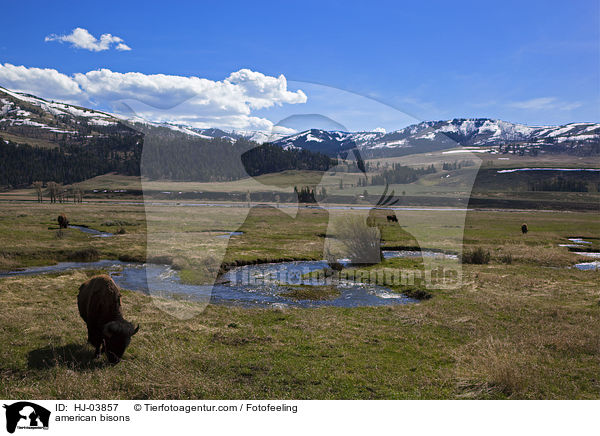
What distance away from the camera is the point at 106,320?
1179 cm

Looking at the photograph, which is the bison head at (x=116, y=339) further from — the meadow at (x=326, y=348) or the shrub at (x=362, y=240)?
the shrub at (x=362, y=240)

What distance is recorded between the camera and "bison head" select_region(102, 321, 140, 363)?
11.1 metres

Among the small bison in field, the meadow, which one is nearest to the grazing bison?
the meadow

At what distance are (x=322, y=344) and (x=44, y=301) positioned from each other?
1586 cm

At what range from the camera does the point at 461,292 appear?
922 inches

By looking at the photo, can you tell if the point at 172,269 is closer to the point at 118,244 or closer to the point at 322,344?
the point at 118,244

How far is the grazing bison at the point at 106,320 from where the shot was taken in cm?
1116

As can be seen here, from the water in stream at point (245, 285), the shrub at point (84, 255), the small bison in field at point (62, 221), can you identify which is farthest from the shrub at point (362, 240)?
the small bison in field at point (62, 221)

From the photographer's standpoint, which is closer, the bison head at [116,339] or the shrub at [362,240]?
the bison head at [116,339]
